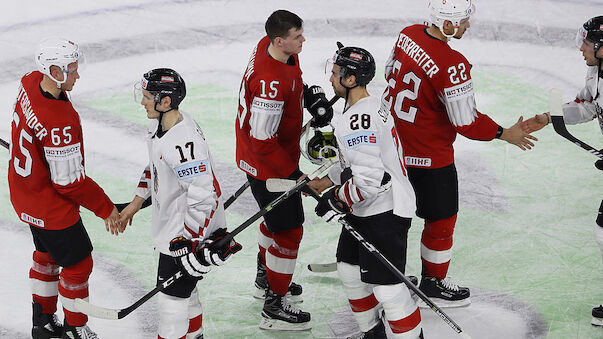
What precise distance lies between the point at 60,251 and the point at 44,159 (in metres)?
0.40

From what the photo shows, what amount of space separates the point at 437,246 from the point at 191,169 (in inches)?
56.4

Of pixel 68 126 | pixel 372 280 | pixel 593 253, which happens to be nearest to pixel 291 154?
pixel 372 280

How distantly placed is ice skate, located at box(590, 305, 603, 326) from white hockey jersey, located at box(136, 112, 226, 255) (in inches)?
71.2

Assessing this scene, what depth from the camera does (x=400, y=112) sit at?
12.7 feet

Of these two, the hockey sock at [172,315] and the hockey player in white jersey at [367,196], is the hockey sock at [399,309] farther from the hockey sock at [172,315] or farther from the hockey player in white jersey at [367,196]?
the hockey sock at [172,315]

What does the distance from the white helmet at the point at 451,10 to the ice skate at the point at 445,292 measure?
1209 millimetres

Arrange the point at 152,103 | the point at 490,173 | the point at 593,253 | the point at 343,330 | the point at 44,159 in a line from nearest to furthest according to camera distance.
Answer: the point at 152,103, the point at 44,159, the point at 343,330, the point at 593,253, the point at 490,173

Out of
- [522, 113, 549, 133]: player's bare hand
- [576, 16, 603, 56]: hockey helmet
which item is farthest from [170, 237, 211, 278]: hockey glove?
[576, 16, 603, 56]: hockey helmet

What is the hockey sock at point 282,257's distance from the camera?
3842 millimetres

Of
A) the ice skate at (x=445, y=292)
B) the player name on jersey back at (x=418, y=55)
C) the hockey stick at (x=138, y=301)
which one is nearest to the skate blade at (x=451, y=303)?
the ice skate at (x=445, y=292)

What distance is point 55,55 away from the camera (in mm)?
3297

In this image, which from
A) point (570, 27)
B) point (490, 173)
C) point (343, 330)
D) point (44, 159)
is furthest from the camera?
point (570, 27)

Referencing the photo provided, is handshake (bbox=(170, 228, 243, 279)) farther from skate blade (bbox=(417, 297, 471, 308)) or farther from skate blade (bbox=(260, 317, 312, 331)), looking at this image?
skate blade (bbox=(417, 297, 471, 308))

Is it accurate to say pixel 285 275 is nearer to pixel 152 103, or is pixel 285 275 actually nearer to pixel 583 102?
pixel 152 103
